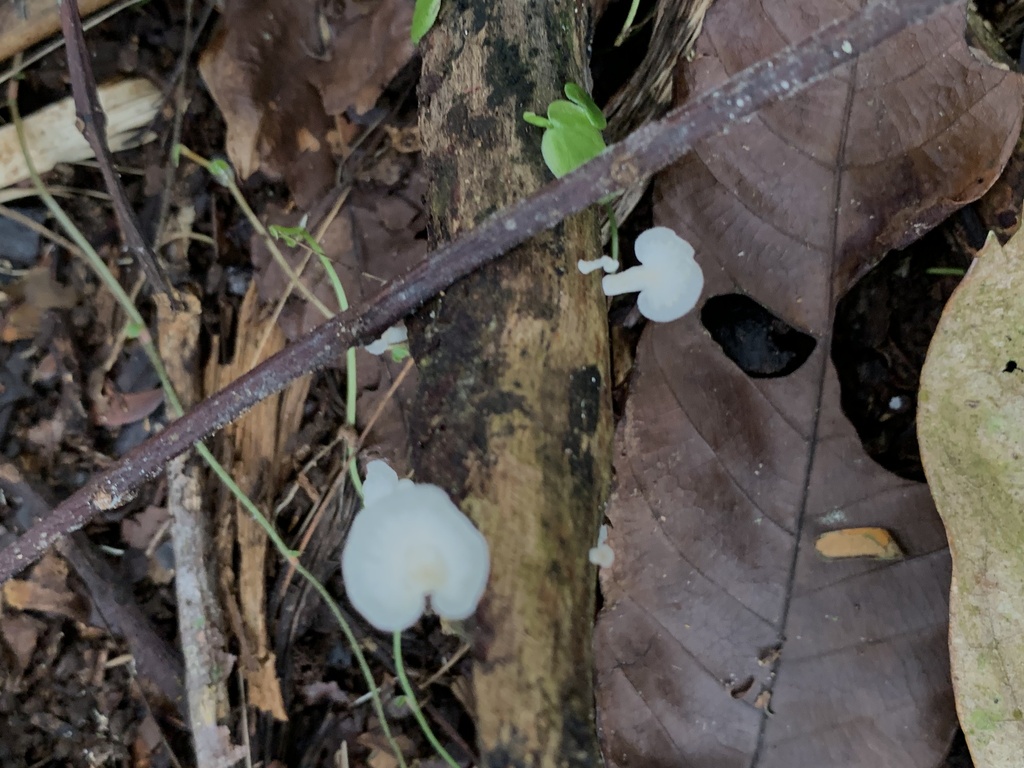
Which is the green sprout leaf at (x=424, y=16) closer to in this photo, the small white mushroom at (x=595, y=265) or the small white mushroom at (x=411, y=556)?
the small white mushroom at (x=595, y=265)

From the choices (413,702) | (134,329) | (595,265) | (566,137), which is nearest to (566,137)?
(566,137)

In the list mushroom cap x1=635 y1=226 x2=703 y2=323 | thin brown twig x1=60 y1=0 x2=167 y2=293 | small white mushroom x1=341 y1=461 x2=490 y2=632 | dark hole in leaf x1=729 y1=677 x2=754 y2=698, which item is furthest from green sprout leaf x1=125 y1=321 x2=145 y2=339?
dark hole in leaf x1=729 y1=677 x2=754 y2=698

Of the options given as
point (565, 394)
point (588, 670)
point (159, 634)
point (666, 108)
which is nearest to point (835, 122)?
point (666, 108)

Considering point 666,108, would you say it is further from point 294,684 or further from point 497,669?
point 294,684

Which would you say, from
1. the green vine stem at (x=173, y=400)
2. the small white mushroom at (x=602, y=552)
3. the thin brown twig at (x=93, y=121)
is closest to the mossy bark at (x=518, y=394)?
the small white mushroom at (x=602, y=552)

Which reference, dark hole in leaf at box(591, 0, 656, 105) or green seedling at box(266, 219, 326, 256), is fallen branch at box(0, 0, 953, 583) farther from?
dark hole in leaf at box(591, 0, 656, 105)

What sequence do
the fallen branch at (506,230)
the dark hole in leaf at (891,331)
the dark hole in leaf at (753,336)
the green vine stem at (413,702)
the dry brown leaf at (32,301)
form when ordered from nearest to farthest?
the fallen branch at (506,230)
the dark hole in leaf at (753,336)
the dark hole in leaf at (891,331)
the green vine stem at (413,702)
the dry brown leaf at (32,301)
